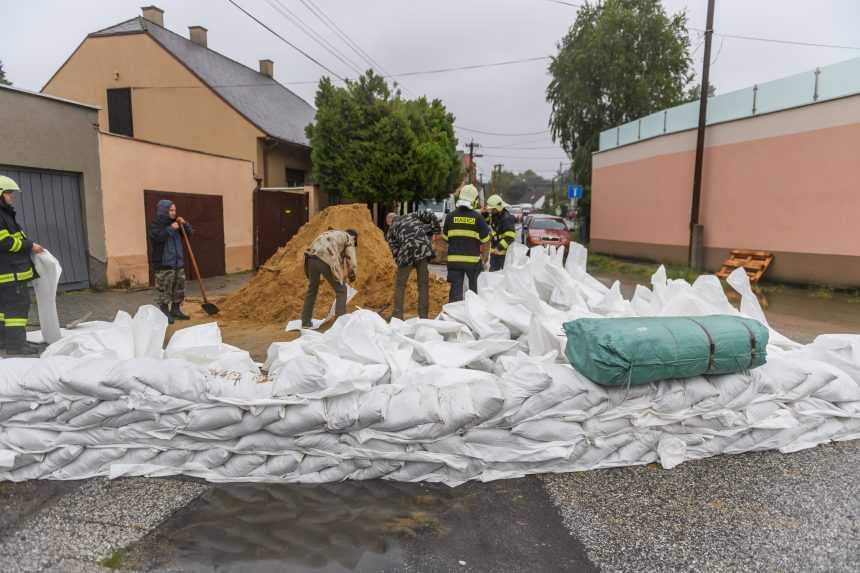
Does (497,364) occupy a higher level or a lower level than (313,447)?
higher

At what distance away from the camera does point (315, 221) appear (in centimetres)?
852

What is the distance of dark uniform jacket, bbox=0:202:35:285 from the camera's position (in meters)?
4.29

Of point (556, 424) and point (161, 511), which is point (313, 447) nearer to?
point (161, 511)

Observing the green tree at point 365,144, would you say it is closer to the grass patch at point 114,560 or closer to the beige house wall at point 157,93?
the beige house wall at point 157,93

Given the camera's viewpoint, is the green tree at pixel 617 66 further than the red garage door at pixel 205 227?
Yes

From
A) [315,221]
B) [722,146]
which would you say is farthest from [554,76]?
[315,221]

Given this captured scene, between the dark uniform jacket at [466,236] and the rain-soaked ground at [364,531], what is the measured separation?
142 inches

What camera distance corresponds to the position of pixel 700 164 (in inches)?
463

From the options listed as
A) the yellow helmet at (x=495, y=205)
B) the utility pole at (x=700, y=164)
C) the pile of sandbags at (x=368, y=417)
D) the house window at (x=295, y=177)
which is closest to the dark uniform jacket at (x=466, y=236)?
the yellow helmet at (x=495, y=205)

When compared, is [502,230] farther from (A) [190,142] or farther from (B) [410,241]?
(A) [190,142]

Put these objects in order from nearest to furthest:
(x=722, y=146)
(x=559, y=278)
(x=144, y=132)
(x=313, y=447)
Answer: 1. (x=313, y=447)
2. (x=559, y=278)
3. (x=722, y=146)
4. (x=144, y=132)

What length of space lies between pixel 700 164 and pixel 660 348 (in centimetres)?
1049

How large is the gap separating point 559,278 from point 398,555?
3.53 metres

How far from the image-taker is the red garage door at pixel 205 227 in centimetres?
1045
